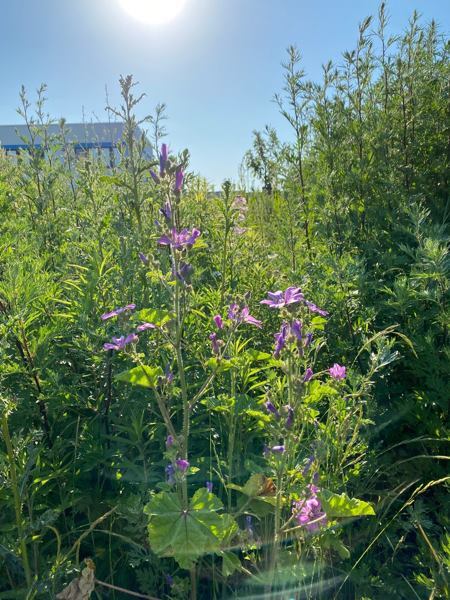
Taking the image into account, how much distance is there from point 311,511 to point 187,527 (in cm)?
40

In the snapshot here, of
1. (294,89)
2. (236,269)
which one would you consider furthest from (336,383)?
A: (294,89)

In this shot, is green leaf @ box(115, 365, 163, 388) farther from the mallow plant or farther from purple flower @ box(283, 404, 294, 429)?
purple flower @ box(283, 404, 294, 429)

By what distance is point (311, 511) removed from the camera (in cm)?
156

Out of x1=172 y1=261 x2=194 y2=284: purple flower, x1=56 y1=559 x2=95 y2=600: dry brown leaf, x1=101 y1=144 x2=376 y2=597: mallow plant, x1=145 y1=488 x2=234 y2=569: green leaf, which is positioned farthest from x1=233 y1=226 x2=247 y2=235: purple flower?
x1=56 y1=559 x2=95 y2=600: dry brown leaf

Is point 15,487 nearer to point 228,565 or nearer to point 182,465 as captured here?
point 182,465

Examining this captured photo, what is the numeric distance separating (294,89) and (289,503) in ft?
9.12

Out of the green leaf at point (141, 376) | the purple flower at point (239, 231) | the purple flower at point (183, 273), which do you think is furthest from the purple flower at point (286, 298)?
the purple flower at point (239, 231)

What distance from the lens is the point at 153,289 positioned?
2.23 metres

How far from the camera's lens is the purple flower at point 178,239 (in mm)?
1476

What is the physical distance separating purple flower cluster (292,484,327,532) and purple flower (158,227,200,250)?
796 millimetres

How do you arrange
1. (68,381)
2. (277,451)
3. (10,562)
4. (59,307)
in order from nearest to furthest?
(277,451), (10,562), (68,381), (59,307)

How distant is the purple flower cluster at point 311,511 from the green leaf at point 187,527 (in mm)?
238

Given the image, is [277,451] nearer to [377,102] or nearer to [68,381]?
[68,381]

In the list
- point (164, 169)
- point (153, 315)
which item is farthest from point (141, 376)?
point (164, 169)
